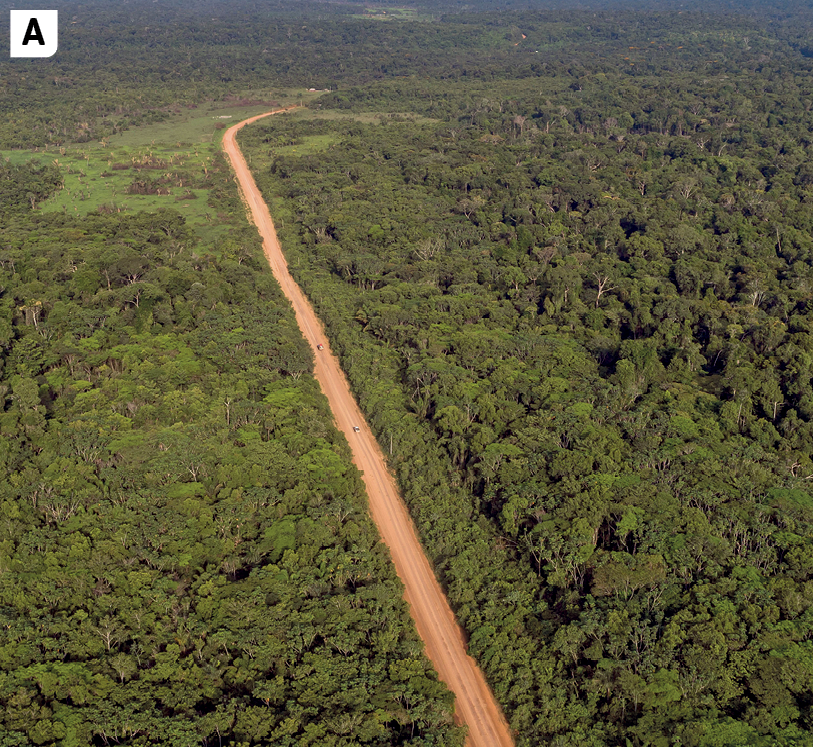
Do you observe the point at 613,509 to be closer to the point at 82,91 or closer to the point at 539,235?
the point at 539,235

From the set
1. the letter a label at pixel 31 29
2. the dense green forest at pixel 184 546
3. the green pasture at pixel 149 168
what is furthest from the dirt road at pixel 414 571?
the green pasture at pixel 149 168

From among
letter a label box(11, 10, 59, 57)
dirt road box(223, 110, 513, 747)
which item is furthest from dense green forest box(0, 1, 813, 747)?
letter a label box(11, 10, 59, 57)

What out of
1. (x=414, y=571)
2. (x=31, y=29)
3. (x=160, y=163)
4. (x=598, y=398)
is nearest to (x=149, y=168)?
(x=160, y=163)

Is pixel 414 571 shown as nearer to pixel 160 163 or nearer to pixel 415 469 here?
pixel 415 469

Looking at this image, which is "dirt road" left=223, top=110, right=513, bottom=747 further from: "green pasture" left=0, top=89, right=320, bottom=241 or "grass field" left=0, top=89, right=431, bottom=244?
"green pasture" left=0, top=89, right=320, bottom=241

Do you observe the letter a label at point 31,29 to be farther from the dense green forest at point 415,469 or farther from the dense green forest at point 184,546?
the dense green forest at point 184,546

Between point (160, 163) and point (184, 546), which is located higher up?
point (160, 163)
